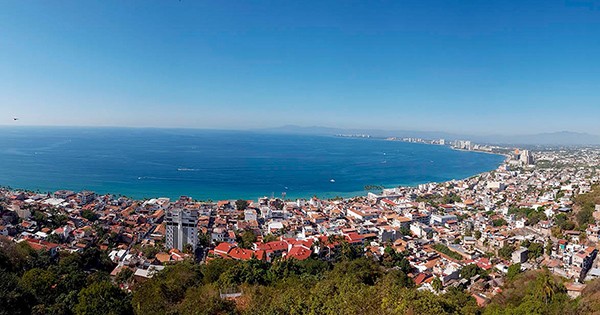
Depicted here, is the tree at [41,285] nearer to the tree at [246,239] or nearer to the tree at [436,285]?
the tree at [246,239]

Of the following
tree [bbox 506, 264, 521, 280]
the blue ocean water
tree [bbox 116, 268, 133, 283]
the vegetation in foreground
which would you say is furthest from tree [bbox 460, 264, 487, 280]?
the blue ocean water

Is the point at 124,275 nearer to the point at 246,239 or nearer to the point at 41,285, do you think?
the point at 41,285

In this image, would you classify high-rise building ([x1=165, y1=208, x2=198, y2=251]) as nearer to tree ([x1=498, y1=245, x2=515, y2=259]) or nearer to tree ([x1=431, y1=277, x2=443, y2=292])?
tree ([x1=431, y1=277, x2=443, y2=292])

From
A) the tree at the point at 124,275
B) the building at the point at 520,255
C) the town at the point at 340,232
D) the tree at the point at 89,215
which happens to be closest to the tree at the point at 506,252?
the town at the point at 340,232

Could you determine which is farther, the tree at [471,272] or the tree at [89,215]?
the tree at [89,215]

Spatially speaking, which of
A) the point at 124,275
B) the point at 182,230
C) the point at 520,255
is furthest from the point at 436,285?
the point at 182,230

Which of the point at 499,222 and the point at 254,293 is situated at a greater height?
the point at 254,293
